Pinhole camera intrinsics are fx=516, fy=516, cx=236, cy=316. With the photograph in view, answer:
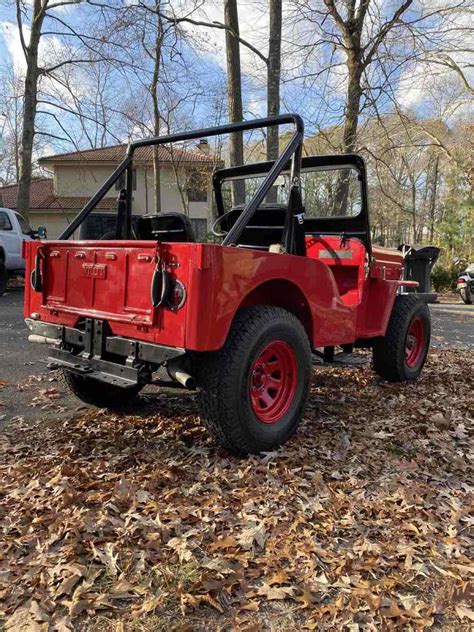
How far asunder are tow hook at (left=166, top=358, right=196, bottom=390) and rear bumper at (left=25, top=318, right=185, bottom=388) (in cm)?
8

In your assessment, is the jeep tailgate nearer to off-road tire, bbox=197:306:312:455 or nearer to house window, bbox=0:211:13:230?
off-road tire, bbox=197:306:312:455

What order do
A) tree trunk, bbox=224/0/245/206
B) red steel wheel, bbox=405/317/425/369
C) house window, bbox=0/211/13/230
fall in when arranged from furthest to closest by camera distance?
house window, bbox=0/211/13/230
tree trunk, bbox=224/0/245/206
red steel wheel, bbox=405/317/425/369

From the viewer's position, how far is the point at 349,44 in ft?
46.4

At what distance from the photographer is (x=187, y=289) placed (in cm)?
296

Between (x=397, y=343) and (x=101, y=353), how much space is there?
321 centimetres

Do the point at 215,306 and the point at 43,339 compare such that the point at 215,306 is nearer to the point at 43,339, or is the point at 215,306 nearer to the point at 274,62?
the point at 43,339

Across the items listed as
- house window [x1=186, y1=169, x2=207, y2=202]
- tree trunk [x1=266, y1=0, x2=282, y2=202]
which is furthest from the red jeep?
house window [x1=186, y1=169, x2=207, y2=202]

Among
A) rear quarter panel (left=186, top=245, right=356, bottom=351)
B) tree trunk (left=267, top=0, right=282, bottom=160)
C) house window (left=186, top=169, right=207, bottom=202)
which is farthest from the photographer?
house window (left=186, top=169, right=207, bottom=202)

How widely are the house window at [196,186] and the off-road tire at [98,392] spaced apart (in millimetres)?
27256

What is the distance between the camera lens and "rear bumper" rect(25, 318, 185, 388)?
10.4ft

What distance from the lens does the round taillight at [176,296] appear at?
299cm

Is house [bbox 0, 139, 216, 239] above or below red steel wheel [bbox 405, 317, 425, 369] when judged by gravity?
above

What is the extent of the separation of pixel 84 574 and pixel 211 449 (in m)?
1.49

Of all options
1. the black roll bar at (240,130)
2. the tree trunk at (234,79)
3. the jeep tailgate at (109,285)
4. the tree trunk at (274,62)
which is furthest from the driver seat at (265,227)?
the tree trunk at (274,62)
